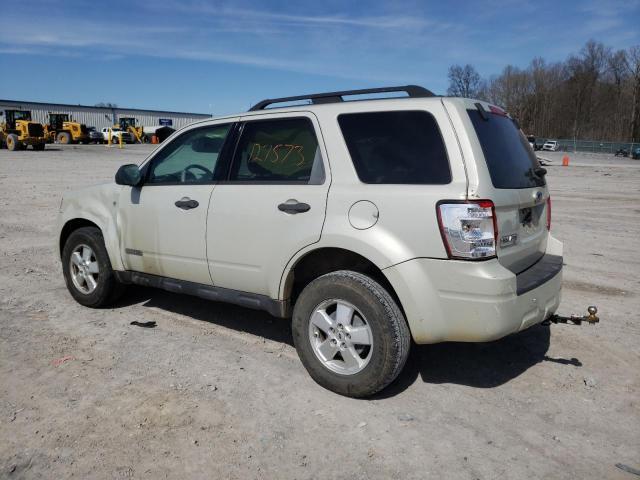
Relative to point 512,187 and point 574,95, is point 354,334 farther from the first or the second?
point 574,95

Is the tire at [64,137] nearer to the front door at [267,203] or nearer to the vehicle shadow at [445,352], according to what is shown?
the vehicle shadow at [445,352]

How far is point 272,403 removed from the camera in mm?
3502

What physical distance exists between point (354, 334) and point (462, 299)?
74 cm

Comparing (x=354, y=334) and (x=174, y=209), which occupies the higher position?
(x=174, y=209)

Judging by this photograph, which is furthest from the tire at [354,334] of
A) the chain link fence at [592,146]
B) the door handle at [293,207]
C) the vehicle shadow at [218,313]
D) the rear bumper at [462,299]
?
the chain link fence at [592,146]

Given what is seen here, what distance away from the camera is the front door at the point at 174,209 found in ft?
14.2

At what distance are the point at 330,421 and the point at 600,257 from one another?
6047 millimetres

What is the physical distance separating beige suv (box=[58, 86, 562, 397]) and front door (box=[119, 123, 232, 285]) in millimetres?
16

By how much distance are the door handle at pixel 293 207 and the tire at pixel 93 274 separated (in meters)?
2.18

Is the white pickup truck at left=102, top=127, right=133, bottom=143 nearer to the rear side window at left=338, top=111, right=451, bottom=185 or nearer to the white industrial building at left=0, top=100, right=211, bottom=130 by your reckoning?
the white industrial building at left=0, top=100, right=211, bottom=130

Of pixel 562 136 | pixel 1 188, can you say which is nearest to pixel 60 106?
pixel 1 188

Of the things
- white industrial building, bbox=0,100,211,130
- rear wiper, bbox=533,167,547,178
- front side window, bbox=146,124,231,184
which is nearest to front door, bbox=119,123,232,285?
front side window, bbox=146,124,231,184

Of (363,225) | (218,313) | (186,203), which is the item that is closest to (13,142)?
(218,313)

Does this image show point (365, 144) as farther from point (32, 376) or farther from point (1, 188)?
point (1, 188)
